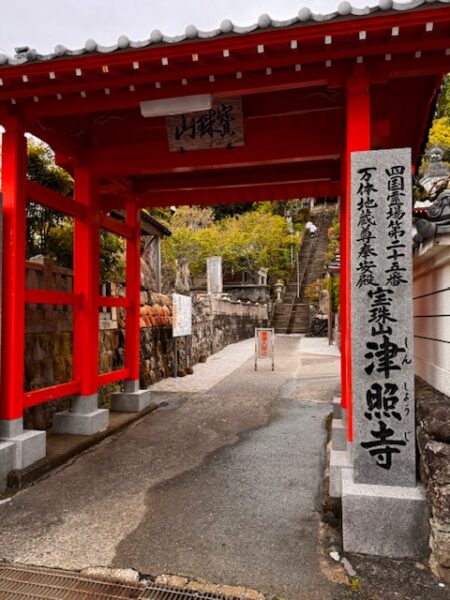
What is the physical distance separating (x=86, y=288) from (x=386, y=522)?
4.84m

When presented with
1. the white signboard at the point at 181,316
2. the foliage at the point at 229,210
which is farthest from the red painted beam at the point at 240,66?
the foliage at the point at 229,210

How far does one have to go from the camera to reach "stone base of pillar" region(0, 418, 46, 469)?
4641 millimetres

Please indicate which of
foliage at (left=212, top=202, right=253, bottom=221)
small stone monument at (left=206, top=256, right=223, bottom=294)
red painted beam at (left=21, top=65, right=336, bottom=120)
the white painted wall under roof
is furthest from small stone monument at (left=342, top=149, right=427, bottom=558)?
foliage at (left=212, top=202, right=253, bottom=221)

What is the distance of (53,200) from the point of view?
5551mm

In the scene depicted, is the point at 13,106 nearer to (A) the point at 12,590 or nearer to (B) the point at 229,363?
(A) the point at 12,590

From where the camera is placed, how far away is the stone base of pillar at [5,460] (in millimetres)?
4456

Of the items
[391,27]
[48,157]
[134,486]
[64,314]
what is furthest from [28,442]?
[48,157]

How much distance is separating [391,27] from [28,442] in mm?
5309

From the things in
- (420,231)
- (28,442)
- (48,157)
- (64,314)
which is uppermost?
(48,157)

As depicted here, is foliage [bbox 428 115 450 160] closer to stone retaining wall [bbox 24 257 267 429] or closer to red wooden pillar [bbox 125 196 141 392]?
stone retaining wall [bbox 24 257 267 429]

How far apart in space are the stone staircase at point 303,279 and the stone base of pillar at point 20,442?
2484 cm

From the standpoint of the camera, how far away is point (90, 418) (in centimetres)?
617

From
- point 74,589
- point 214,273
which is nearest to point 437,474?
point 74,589

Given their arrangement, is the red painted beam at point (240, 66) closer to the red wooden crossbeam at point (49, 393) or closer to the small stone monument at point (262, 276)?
the red wooden crossbeam at point (49, 393)
